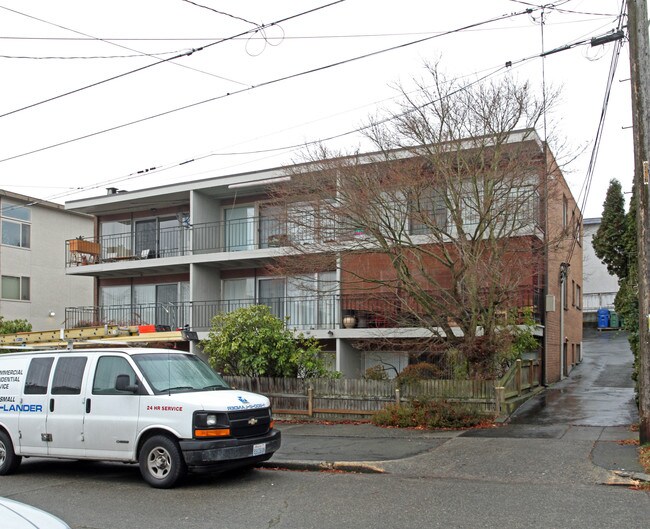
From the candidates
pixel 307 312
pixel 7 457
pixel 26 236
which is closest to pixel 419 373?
pixel 307 312

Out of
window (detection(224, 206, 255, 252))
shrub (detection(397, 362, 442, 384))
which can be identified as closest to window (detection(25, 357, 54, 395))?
shrub (detection(397, 362, 442, 384))

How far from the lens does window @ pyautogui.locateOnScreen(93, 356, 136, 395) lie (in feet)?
33.2

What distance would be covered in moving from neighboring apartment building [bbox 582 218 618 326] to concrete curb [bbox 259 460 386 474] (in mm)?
30732

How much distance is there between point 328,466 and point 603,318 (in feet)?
98.6

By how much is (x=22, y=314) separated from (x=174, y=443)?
25.4 m

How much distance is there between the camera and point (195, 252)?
81.8 ft

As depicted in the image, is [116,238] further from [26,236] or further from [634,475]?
[634,475]

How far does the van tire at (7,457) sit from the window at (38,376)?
797 mm

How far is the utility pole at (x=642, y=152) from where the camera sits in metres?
10.9

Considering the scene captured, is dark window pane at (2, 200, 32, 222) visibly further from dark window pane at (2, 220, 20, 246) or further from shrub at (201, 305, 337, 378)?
shrub at (201, 305, 337, 378)

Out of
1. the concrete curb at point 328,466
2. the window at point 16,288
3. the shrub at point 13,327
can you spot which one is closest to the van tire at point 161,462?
the concrete curb at point 328,466

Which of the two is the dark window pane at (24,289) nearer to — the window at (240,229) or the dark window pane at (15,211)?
the dark window pane at (15,211)

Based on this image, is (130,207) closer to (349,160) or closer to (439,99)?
(349,160)

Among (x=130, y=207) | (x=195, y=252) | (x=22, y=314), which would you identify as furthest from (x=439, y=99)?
(x=22, y=314)
